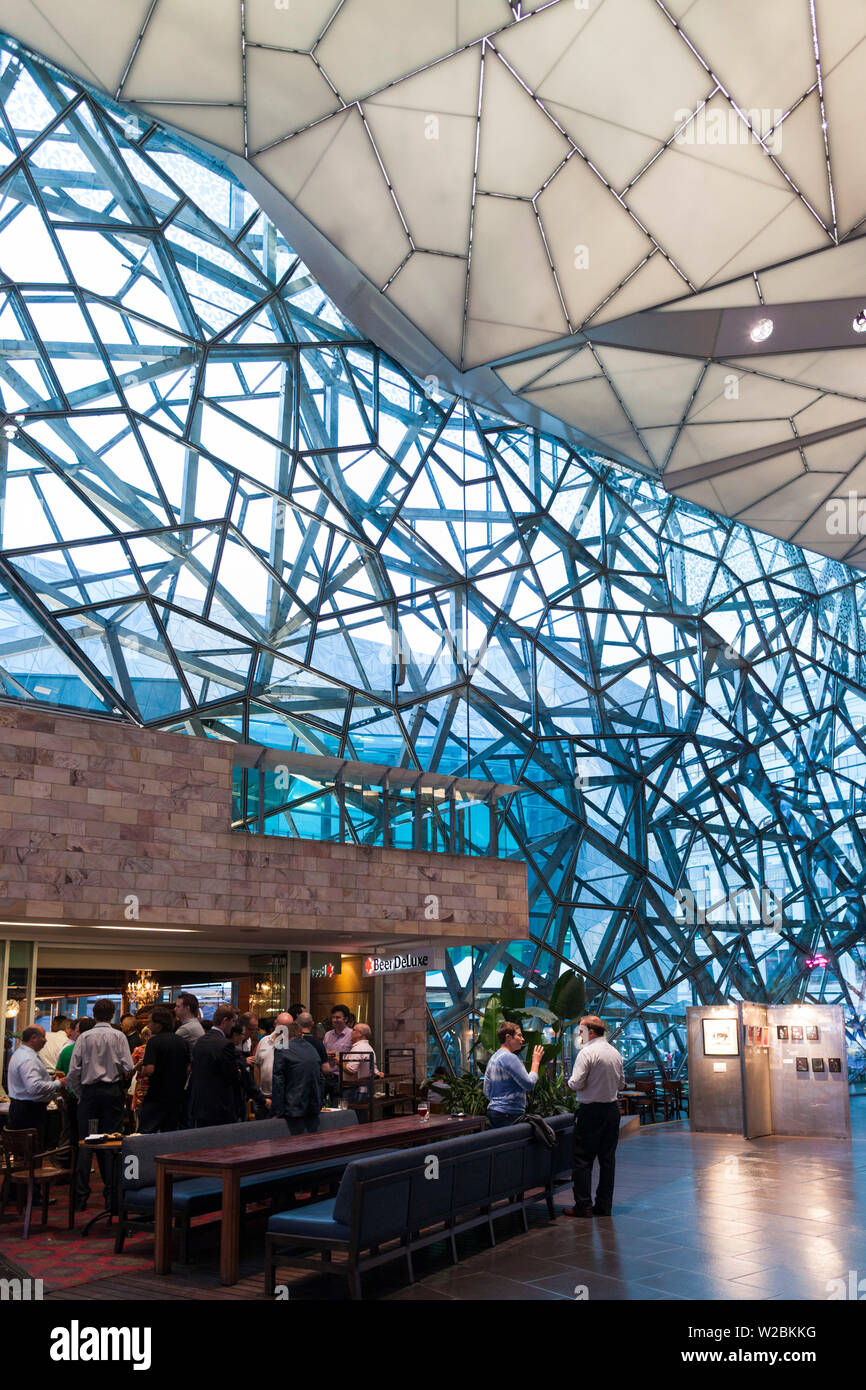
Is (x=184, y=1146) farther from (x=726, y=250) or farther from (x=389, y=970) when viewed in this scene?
(x=726, y=250)

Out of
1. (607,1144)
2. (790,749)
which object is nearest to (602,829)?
(790,749)

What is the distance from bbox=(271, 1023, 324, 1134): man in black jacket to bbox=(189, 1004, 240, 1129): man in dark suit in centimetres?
45

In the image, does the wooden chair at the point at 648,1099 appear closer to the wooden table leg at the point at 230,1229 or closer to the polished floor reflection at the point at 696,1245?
the polished floor reflection at the point at 696,1245

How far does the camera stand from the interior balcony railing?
621 inches

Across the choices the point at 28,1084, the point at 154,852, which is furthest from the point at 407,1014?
the point at 28,1084

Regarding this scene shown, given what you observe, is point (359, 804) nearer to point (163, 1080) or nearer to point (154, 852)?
point (154, 852)

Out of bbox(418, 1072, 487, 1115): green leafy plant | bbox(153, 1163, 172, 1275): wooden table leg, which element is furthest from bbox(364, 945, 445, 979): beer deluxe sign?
bbox(153, 1163, 172, 1275): wooden table leg

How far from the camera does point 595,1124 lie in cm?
1081

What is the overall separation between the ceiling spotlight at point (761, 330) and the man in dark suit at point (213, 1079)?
15.1 m

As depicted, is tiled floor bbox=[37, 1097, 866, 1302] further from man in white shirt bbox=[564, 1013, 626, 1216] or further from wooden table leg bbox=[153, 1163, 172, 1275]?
man in white shirt bbox=[564, 1013, 626, 1216]

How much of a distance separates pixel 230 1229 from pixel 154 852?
6653mm

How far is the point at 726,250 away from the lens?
17.2 meters

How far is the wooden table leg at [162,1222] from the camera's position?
8.34 metres

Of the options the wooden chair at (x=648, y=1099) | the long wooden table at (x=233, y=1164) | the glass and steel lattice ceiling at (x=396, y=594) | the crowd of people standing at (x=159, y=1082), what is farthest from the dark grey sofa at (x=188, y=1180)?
the wooden chair at (x=648, y=1099)
